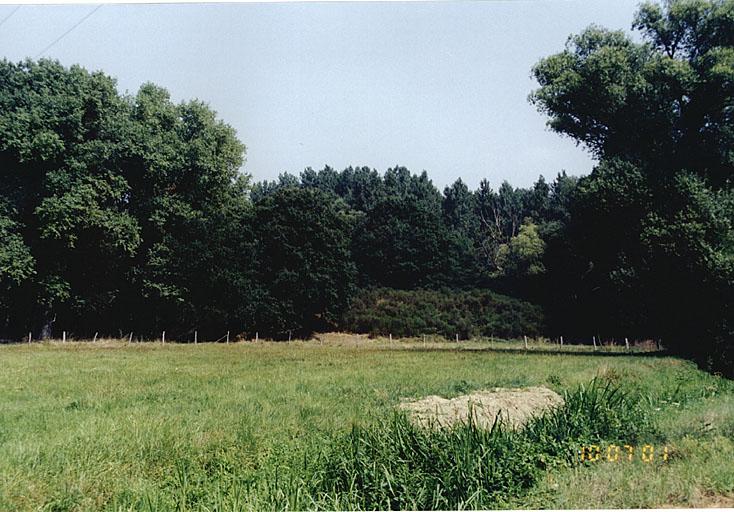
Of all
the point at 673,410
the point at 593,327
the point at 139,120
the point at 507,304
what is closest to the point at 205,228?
the point at 139,120

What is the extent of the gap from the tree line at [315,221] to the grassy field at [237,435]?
9.79 meters

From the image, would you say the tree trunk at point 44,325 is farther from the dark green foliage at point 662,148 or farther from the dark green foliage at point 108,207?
the dark green foliage at point 662,148

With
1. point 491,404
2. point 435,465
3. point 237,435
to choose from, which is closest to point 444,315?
point 491,404

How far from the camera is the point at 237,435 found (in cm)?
909

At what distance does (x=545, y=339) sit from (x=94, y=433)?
154 feet

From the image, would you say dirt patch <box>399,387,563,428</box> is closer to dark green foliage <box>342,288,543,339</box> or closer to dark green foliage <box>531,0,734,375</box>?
dark green foliage <box>531,0,734,375</box>

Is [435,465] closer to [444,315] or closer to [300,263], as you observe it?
[300,263]

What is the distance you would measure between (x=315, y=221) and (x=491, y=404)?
43.3 m

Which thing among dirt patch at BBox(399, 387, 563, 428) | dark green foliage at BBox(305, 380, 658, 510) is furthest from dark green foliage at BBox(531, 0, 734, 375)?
dark green foliage at BBox(305, 380, 658, 510)

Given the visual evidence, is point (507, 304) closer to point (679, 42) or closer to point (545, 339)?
point (545, 339)

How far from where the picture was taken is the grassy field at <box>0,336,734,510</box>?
6.68 metres

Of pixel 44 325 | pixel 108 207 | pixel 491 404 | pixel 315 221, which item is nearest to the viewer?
pixel 491 404

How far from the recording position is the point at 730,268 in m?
21.2

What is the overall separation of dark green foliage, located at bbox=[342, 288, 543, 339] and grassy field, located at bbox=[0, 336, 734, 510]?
3534 cm
